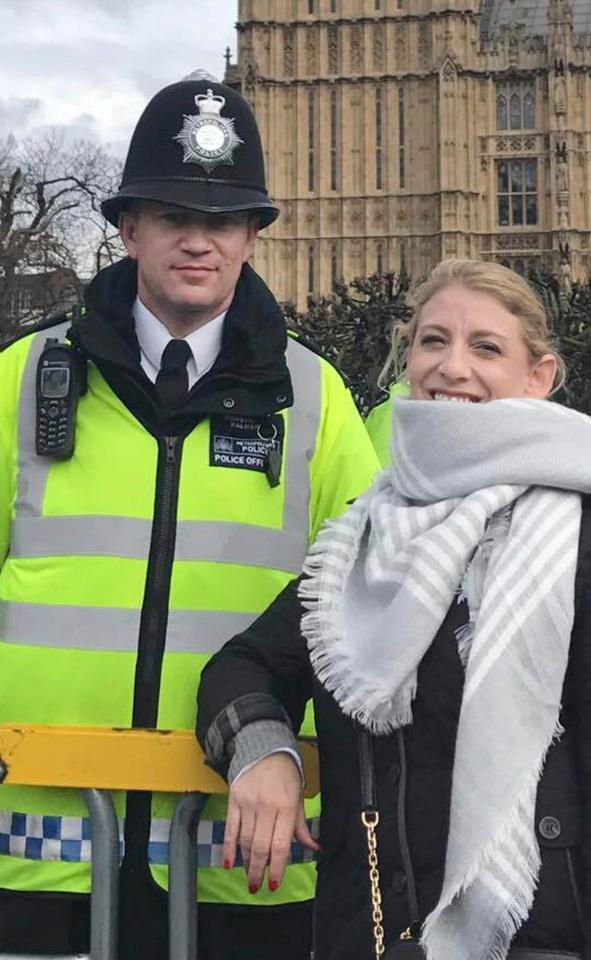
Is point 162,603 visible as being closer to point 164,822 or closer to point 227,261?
point 164,822

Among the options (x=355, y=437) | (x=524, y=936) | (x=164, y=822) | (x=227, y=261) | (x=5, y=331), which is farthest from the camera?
(x=5, y=331)

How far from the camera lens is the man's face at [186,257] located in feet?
6.49

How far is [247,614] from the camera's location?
1977 mm

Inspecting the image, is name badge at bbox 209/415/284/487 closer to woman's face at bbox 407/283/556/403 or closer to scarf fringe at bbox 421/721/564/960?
woman's face at bbox 407/283/556/403

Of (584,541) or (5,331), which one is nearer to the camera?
(584,541)

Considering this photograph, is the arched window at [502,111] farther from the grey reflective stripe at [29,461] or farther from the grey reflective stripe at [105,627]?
the grey reflective stripe at [105,627]

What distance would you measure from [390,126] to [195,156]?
42.8 m

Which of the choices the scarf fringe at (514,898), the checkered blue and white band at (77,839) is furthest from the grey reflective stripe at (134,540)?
the scarf fringe at (514,898)

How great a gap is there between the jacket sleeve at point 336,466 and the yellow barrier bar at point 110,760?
53 cm

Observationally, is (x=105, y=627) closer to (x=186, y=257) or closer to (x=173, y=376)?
(x=173, y=376)

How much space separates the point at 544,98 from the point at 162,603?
147 ft

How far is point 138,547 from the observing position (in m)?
1.95

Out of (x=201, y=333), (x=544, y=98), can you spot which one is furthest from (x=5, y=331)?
(x=544, y=98)

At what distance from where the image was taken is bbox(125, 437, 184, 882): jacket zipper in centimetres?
189
